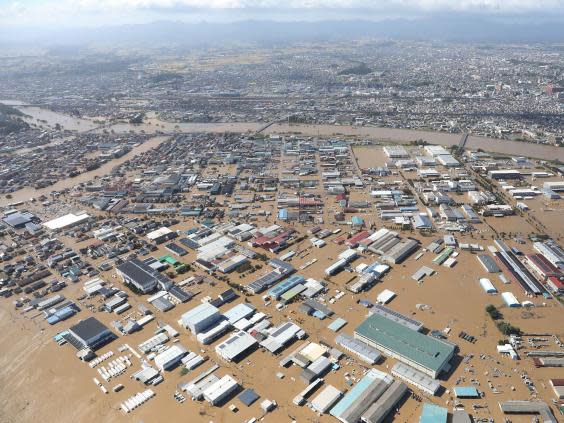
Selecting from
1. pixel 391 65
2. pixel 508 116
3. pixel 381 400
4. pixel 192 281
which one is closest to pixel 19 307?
pixel 192 281

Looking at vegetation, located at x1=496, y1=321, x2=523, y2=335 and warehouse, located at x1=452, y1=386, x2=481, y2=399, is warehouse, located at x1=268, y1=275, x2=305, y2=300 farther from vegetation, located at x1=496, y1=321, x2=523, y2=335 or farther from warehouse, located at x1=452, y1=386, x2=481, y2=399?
vegetation, located at x1=496, y1=321, x2=523, y2=335

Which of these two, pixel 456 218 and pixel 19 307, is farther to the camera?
pixel 456 218

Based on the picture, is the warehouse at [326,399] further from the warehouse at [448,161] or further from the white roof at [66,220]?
the warehouse at [448,161]

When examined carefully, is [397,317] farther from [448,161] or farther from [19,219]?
[19,219]

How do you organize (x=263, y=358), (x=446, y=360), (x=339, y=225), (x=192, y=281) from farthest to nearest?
(x=339, y=225) → (x=192, y=281) → (x=263, y=358) → (x=446, y=360)

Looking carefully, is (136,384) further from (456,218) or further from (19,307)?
(456,218)

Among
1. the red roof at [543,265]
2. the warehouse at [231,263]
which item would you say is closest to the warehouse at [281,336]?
the warehouse at [231,263]

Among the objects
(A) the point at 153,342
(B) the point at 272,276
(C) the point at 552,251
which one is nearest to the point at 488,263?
(C) the point at 552,251
